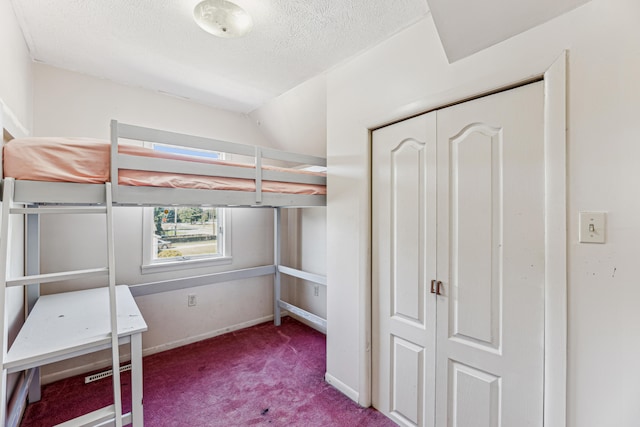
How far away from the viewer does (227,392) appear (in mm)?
2166

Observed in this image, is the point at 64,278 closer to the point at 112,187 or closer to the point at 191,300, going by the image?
the point at 112,187

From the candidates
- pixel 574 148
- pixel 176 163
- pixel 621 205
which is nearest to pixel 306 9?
pixel 176 163

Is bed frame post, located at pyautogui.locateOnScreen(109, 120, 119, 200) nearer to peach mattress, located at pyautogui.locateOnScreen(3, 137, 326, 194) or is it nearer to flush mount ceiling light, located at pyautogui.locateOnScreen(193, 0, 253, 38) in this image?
peach mattress, located at pyautogui.locateOnScreen(3, 137, 326, 194)

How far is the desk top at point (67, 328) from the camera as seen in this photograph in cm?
123

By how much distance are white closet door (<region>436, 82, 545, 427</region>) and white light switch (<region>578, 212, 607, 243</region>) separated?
0.48 feet

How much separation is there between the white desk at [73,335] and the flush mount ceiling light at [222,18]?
66.8 inches

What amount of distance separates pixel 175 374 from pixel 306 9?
9.44 ft

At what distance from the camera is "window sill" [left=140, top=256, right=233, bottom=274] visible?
2714 mm

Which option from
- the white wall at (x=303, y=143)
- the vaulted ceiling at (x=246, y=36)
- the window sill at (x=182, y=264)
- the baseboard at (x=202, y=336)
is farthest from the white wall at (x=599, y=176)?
the baseboard at (x=202, y=336)

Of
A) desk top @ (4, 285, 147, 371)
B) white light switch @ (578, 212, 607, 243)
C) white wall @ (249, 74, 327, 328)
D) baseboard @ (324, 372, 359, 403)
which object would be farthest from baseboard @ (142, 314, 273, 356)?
white light switch @ (578, 212, 607, 243)

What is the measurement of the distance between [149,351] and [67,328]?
4.72 feet

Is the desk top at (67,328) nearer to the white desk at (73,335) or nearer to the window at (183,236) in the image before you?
the white desk at (73,335)

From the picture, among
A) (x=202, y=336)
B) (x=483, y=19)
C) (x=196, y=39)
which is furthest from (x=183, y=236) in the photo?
(x=483, y=19)

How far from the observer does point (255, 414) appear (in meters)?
1.93
